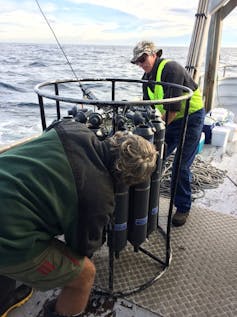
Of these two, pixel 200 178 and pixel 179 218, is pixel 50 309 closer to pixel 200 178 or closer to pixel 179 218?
pixel 179 218

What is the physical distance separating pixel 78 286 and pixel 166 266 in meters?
0.86

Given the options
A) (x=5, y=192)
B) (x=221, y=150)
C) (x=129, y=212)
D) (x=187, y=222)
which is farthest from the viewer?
(x=221, y=150)

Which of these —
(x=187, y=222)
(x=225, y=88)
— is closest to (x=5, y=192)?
(x=187, y=222)

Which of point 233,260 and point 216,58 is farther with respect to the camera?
point 216,58

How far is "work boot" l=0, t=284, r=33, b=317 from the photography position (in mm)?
1892

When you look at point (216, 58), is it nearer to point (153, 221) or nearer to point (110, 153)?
point (153, 221)

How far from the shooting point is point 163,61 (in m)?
2.50

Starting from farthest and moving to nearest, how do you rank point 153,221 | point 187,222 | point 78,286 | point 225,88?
1. point 225,88
2. point 187,222
3. point 153,221
4. point 78,286

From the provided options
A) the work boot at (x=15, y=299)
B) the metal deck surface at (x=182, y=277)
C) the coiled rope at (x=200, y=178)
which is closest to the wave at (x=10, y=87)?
the coiled rope at (x=200, y=178)

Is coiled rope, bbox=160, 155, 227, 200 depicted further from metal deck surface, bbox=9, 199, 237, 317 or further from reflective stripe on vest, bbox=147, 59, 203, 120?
reflective stripe on vest, bbox=147, 59, 203, 120

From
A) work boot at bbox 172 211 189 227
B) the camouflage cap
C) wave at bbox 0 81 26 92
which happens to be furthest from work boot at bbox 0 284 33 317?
wave at bbox 0 81 26 92

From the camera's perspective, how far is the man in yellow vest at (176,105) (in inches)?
95.3

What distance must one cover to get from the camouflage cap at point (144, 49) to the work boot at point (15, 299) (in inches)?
A: 74.8

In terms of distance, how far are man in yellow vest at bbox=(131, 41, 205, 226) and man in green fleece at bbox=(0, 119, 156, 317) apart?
90 cm
